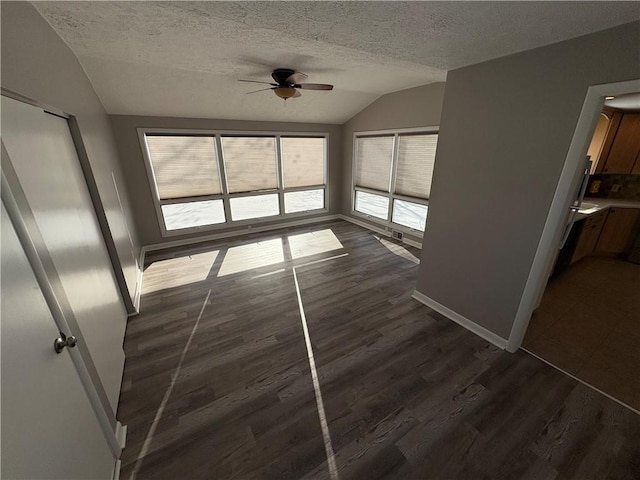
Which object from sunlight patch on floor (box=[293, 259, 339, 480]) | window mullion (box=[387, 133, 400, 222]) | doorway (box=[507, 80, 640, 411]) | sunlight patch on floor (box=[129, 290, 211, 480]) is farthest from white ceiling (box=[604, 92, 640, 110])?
sunlight patch on floor (box=[129, 290, 211, 480])

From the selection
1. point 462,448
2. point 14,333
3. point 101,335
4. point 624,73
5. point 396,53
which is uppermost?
point 396,53

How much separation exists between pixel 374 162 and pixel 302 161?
4.98ft

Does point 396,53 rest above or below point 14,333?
above

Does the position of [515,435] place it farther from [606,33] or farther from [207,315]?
[207,315]

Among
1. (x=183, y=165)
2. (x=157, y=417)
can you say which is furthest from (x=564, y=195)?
(x=183, y=165)

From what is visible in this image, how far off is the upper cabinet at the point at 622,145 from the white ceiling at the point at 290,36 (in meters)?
2.86

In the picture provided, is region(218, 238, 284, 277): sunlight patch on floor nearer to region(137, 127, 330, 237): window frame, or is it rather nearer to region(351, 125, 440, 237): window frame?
region(137, 127, 330, 237): window frame

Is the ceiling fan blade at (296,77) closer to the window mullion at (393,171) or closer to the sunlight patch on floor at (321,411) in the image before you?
the window mullion at (393,171)

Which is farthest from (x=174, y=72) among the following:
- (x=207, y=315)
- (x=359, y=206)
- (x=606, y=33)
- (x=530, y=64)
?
(x=359, y=206)

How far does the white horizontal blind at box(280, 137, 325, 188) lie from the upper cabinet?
4620 millimetres

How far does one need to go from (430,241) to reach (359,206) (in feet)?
9.95

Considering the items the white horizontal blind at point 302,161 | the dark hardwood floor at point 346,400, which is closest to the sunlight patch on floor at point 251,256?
the dark hardwood floor at point 346,400

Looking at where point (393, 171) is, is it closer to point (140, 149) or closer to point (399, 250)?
point (399, 250)

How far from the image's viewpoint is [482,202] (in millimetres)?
2188
